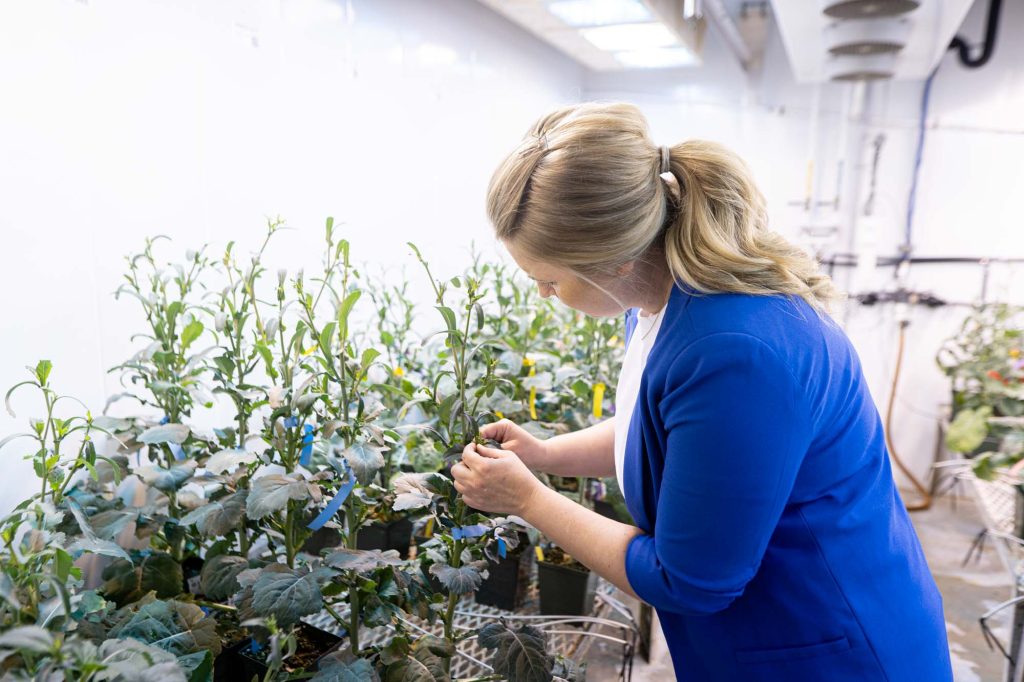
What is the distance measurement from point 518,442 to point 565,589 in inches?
22.9

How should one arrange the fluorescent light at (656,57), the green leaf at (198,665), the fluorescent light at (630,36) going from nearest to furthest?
the green leaf at (198,665)
the fluorescent light at (630,36)
the fluorescent light at (656,57)

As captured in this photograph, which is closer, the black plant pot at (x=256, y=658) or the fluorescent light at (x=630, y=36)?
the black plant pot at (x=256, y=658)

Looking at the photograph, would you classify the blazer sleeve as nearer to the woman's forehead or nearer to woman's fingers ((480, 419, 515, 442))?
the woman's forehead

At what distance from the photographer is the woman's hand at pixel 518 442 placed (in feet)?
3.55

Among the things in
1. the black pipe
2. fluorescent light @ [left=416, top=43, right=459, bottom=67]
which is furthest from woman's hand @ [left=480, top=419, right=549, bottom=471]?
the black pipe

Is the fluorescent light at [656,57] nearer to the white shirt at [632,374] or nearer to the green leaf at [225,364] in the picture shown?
the white shirt at [632,374]

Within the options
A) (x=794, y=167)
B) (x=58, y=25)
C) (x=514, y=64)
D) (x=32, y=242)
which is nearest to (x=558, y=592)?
(x=32, y=242)

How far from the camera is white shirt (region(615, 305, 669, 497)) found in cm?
95

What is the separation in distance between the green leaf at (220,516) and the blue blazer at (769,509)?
61 cm

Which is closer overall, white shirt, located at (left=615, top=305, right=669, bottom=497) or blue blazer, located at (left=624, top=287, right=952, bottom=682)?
blue blazer, located at (left=624, top=287, right=952, bottom=682)

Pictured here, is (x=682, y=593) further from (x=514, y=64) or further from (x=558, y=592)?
(x=514, y=64)

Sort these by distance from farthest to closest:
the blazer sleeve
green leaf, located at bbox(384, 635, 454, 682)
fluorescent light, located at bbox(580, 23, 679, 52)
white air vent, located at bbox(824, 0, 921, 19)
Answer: fluorescent light, located at bbox(580, 23, 679, 52) → white air vent, located at bbox(824, 0, 921, 19) → green leaf, located at bbox(384, 635, 454, 682) → the blazer sleeve

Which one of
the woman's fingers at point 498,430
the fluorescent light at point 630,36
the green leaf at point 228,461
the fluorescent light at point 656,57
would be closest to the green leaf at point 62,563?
the green leaf at point 228,461

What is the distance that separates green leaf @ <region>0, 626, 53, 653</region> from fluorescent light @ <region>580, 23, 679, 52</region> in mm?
2664
